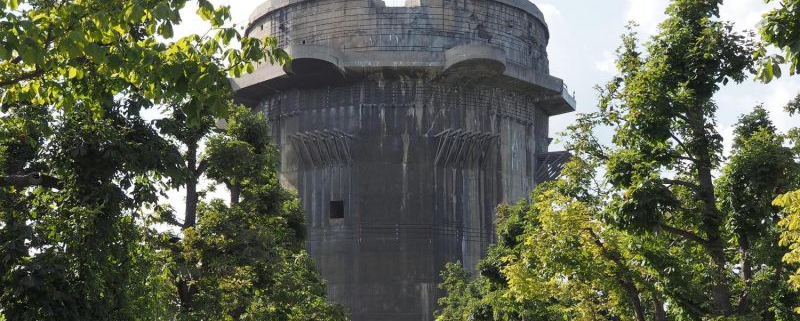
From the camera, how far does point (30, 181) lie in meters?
12.8

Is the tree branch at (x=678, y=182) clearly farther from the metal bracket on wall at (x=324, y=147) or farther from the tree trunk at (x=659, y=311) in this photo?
the metal bracket on wall at (x=324, y=147)

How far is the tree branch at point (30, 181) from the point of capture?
1231 cm

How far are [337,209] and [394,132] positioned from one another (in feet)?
15.5

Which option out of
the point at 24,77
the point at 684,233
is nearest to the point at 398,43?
the point at 684,233

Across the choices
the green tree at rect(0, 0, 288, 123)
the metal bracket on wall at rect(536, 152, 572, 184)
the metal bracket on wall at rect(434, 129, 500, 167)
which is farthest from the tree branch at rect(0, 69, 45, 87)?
the metal bracket on wall at rect(536, 152, 572, 184)

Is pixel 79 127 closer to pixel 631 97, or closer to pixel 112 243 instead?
pixel 112 243

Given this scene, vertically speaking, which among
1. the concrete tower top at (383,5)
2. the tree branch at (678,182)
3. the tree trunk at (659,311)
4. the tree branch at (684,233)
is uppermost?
the concrete tower top at (383,5)

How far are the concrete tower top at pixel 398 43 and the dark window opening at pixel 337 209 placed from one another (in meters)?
5.92

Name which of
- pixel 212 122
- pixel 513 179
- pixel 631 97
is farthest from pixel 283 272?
pixel 513 179

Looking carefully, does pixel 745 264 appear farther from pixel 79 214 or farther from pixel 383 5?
pixel 383 5

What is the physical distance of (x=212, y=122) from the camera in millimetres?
23891

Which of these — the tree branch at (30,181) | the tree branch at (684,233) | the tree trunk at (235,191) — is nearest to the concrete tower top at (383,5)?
the tree trunk at (235,191)

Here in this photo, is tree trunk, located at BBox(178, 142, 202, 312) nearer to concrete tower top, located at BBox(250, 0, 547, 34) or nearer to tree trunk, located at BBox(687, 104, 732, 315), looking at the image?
tree trunk, located at BBox(687, 104, 732, 315)

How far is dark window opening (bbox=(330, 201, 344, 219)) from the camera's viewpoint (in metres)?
51.9
